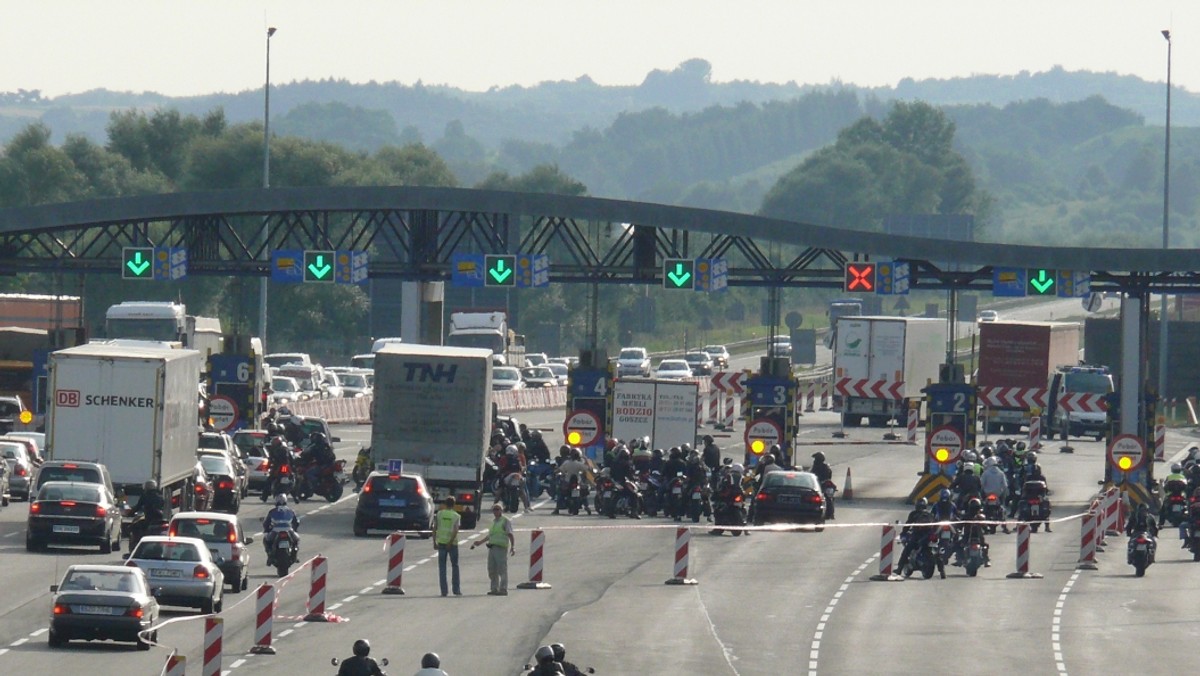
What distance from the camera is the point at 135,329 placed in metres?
67.8

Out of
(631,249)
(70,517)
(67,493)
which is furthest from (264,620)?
(631,249)

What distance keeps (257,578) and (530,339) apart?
10176 cm

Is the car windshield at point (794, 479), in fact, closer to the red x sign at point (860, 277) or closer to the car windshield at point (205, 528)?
the red x sign at point (860, 277)

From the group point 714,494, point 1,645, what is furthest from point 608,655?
point 714,494

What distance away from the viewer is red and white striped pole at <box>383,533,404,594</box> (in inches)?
1302

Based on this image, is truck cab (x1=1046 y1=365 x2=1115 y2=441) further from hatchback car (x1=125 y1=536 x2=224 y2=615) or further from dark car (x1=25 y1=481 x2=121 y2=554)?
hatchback car (x1=125 y1=536 x2=224 y2=615)

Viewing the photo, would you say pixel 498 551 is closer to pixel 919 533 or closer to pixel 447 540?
pixel 447 540

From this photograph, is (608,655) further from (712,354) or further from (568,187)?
(568,187)

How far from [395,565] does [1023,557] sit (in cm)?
1127

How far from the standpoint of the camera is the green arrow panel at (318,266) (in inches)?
2304

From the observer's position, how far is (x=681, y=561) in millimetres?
35312

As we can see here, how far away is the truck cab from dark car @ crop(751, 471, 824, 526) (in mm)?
32720

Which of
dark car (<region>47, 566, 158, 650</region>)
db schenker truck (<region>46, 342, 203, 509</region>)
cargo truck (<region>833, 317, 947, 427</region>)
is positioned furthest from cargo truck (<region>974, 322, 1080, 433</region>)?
dark car (<region>47, 566, 158, 650</region>)

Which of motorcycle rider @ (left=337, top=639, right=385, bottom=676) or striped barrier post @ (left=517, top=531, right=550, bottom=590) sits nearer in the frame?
motorcycle rider @ (left=337, top=639, right=385, bottom=676)
